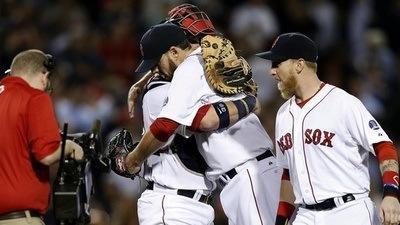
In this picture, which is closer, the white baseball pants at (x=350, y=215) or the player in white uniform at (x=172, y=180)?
the white baseball pants at (x=350, y=215)

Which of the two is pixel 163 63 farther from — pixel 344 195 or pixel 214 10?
pixel 214 10

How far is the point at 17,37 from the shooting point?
12.1 meters

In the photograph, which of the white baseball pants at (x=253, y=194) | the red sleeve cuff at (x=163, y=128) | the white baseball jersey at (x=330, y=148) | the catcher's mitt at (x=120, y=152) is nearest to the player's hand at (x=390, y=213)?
the white baseball jersey at (x=330, y=148)

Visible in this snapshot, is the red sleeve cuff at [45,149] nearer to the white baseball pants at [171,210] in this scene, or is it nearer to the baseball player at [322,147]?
the white baseball pants at [171,210]

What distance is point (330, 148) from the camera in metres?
6.54

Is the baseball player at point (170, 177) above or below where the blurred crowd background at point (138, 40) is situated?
above

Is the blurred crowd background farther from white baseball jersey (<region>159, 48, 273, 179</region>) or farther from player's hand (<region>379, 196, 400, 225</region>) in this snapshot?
player's hand (<region>379, 196, 400, 225</region>)

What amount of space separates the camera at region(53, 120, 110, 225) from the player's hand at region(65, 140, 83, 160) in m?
0.03

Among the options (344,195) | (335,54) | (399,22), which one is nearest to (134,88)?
(344,195)

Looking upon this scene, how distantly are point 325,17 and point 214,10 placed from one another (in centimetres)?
142

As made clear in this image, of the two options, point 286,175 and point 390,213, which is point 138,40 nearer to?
point 286,175

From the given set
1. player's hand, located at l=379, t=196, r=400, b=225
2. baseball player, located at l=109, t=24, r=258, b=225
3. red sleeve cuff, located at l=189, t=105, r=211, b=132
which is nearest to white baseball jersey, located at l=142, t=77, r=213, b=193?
baseball player, located at l=109, t=24, r=258, b=225

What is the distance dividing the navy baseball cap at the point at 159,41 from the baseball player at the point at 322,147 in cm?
64

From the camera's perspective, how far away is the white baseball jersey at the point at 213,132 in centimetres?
669
